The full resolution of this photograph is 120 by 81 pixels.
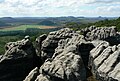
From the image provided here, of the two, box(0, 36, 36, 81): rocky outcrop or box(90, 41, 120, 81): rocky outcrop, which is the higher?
box(90, 41, 120, 81): rocky outcrop

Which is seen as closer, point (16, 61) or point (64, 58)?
point (64, 58)

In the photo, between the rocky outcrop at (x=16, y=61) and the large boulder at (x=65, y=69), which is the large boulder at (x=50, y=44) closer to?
the rocky outcrop at (x=16, y=61)

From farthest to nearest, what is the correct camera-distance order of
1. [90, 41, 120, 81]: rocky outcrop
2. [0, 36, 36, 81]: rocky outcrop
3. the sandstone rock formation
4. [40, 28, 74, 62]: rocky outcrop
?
[40, 28, 74, 62]: rocky outcrop → [0, 36, 36, 81]: rocky outcrop → the sandstone rock formation → [90, 41, 120, 81]: rocky outcrop

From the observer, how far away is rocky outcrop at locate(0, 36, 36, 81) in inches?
2776

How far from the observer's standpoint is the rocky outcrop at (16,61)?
7050cm

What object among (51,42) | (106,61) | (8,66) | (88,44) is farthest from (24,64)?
(106,61)

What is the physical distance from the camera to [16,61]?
71875 mm

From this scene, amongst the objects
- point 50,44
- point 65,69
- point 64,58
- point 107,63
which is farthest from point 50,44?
point 107,63

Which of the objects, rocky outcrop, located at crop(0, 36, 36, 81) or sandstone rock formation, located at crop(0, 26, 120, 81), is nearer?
sandstone rock formation, located at crop(0, 26, 120, 81)

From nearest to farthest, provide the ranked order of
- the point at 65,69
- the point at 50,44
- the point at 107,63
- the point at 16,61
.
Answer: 1. the point at 107,63
2. the point at 65,69
3. the point at 16,61
4. the point at 50,44

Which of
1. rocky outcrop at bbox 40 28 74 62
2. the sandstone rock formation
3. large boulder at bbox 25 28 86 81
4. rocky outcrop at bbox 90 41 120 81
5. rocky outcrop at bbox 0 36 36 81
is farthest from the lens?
rocky outcrop at bbox 40 28 74 62

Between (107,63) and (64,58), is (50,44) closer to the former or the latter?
(64,58)

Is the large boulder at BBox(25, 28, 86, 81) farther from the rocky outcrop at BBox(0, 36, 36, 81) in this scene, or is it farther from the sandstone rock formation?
the rocky outcrop at BBox(0, 36, 36, 81)

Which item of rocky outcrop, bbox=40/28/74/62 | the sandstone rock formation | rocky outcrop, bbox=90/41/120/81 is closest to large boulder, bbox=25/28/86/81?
the sandstone rock formation
